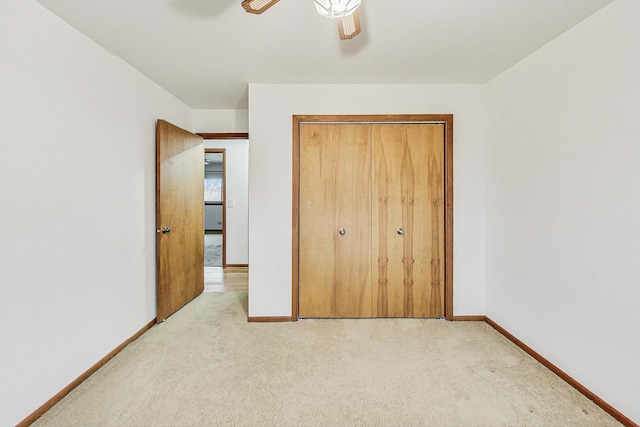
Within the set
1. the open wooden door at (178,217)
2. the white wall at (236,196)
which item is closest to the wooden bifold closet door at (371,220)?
the open wooden door at (178,217)

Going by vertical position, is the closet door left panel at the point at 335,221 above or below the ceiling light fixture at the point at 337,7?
below

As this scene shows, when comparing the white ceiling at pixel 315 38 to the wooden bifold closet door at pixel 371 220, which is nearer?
the white ceiling at pixel 315 38

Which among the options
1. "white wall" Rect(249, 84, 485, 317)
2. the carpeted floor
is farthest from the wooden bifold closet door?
the carpeted floor

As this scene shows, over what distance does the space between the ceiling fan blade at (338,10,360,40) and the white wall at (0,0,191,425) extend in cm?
172

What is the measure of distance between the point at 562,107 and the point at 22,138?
3.28 metres

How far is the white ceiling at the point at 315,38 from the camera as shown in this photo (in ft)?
5.46

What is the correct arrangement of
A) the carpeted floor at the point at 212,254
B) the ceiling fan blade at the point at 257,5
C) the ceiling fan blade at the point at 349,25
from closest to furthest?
the ceiling fan blade at the point at 257,5, the ceiling fan blade at the point at 349,25, the carpeted floor at the point at 212,254

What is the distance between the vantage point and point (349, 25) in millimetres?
1505

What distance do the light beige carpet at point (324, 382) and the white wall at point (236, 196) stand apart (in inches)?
93.4

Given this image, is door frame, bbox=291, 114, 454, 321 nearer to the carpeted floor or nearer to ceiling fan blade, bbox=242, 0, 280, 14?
ceiling fan blade, bbox=242, 0, 280, 14

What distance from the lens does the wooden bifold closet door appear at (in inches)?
109

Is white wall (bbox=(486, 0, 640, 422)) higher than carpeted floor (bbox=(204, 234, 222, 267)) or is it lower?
higher

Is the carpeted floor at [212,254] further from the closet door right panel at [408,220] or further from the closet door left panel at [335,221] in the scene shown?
the closet door right panel at [408,220]

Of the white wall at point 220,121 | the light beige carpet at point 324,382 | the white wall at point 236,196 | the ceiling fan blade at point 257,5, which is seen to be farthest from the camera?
the white wall at point 236,196
